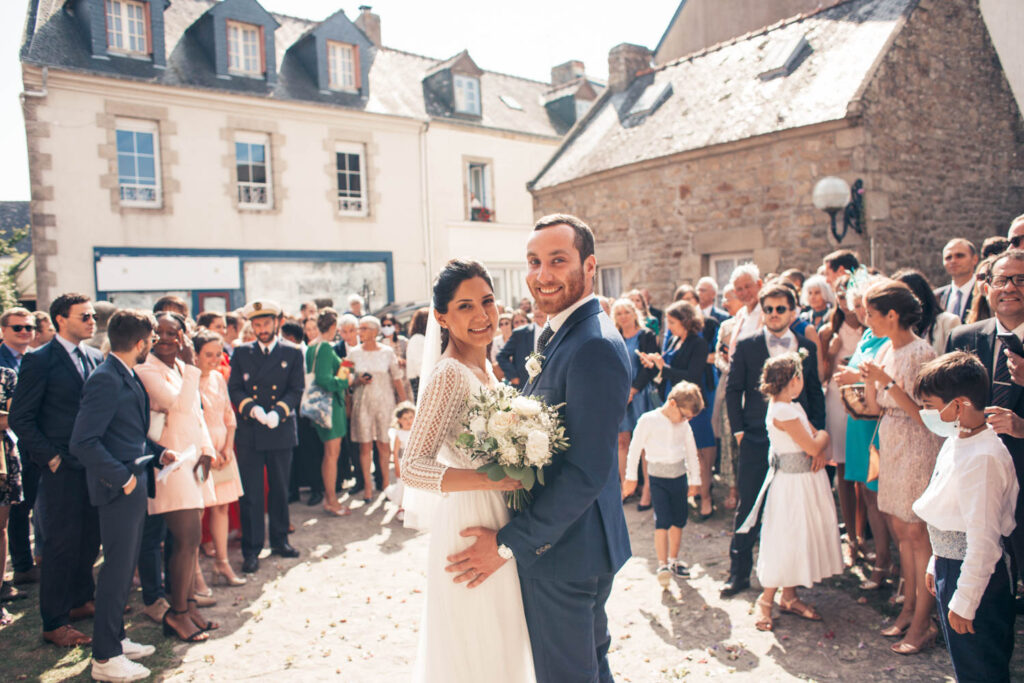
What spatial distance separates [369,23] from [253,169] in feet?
25.1

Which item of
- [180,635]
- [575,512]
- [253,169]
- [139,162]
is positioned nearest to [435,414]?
[575,512]

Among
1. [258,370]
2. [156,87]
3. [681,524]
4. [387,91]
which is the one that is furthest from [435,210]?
[681,524]

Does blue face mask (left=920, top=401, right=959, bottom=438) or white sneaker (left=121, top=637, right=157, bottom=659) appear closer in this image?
blue face mask (left=920, top=401, right=959, bottom=438)

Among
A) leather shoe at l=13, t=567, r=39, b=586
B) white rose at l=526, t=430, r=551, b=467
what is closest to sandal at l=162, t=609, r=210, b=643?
leather shoe at l=13, t=567, r=39, b=586

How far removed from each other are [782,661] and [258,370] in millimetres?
4738

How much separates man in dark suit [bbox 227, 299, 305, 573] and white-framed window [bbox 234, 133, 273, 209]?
12711 mm

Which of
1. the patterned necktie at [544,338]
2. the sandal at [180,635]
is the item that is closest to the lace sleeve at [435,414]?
the patterned necktie at [544,338]

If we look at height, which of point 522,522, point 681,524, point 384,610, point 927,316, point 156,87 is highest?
point 156,87

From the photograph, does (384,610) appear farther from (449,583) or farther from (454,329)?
(454,329)

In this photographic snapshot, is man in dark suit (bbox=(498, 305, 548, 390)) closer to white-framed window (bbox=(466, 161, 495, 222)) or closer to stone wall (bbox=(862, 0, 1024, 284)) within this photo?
stone wall (bbox=(862, 0, 1024, 284))

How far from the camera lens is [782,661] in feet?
13.1

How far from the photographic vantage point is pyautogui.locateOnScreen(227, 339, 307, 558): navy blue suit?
6.05 m

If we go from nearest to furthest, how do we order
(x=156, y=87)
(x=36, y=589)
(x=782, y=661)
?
(x=782, y=661), (x=36, y=589), (x=156, y=87)

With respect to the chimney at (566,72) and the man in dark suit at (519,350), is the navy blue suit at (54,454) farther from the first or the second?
the chimney at (566,72)
